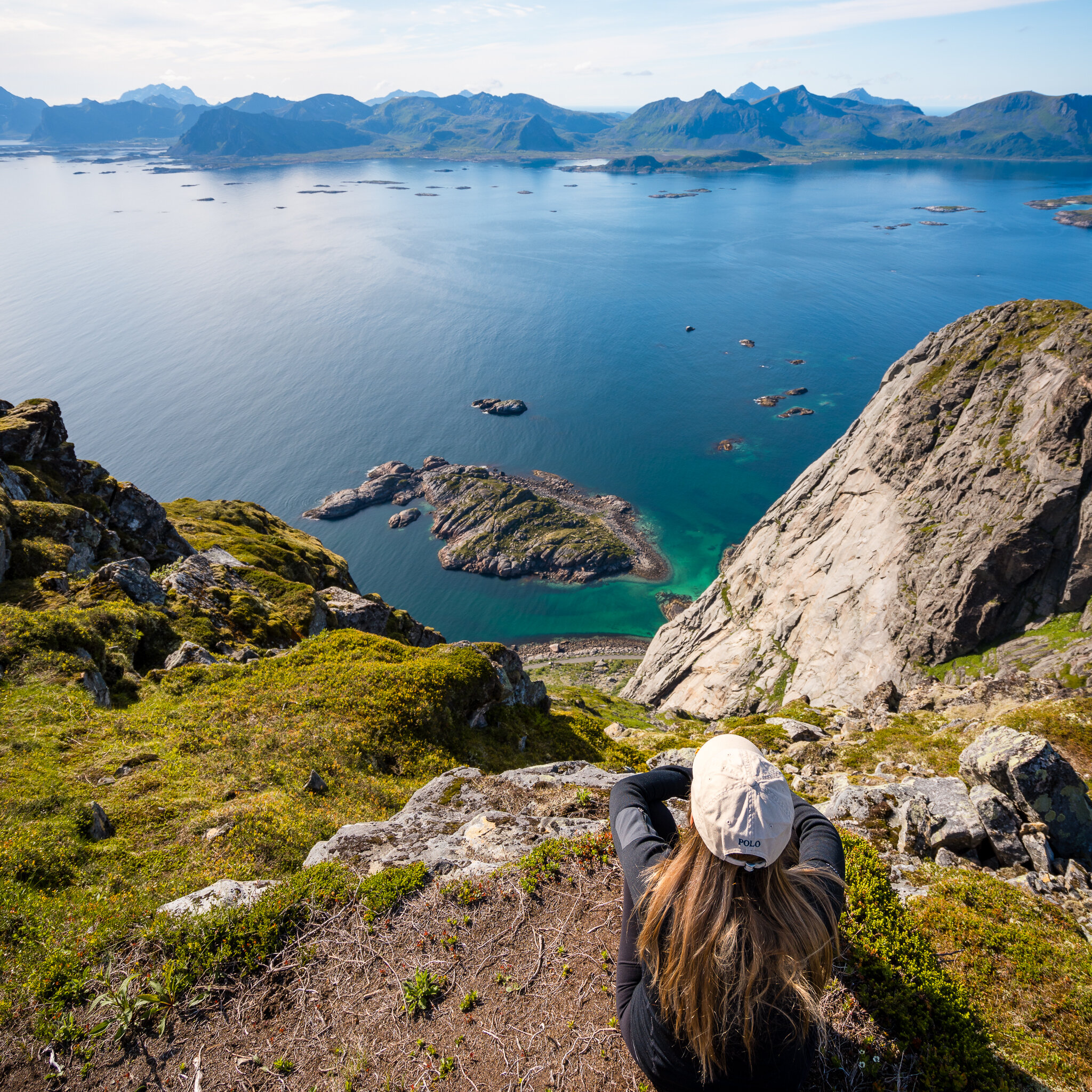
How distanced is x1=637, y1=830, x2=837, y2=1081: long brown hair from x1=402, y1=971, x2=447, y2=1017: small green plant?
6.74 m

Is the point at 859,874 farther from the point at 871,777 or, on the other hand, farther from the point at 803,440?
the point at 803,440

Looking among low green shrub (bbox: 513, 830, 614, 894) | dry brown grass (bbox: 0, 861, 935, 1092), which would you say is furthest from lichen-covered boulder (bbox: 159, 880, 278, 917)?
low green shrub (bbox: 513, 830, 614, 894)

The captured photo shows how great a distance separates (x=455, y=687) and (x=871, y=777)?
16590mm

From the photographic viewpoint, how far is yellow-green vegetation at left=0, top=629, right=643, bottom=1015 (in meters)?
12.1

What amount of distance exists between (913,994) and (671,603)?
107442 millimetres

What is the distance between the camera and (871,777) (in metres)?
21.5

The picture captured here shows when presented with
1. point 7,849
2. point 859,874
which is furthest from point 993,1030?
point 7,849

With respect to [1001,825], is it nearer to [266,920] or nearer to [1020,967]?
[1020,967]

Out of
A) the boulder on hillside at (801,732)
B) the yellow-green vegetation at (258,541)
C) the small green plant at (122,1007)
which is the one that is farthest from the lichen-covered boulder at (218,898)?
the yellow-green vegetation at (258,541)

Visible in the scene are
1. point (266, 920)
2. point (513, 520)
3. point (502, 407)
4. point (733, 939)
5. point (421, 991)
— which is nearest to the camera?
point (733, 939)

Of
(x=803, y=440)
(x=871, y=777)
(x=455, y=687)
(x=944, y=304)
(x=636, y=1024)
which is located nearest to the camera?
(x=636, y=1024)

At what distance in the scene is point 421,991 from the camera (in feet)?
33.7

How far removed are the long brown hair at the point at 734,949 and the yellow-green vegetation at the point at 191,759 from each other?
11.2 metres

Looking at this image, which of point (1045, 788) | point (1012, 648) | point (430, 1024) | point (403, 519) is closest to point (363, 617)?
point (430, 1024)
